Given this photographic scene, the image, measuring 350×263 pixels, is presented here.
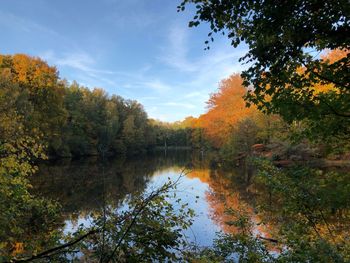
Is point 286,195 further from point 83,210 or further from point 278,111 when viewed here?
point 83,210

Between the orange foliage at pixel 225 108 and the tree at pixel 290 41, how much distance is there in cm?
3640

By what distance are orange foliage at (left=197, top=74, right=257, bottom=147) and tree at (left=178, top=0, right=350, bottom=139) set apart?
3640 centimetres

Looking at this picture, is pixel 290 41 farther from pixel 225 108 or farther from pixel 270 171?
pixel 225 108

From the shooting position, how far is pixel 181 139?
117 m

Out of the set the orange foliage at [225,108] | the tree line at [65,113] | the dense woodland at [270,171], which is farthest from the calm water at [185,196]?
the orange foliage at [225,108]

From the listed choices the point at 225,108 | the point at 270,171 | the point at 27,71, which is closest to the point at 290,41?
the point at 270,171

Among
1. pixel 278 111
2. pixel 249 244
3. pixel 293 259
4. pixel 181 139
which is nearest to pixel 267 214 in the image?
pixel 249 244

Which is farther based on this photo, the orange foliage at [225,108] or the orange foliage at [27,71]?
the orange foliage at [225,108]

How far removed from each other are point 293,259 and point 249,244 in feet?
4.55

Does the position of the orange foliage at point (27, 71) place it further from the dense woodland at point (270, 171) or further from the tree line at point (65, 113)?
the dense woodland at point (270, 171)

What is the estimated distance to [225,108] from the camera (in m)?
45.7

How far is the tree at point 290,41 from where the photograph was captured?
4434 mm

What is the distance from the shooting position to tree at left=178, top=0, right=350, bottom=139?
4.43m

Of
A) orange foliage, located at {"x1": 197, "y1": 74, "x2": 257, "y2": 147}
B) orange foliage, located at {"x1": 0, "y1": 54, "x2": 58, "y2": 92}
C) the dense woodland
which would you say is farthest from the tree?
orange foliage, located at {"x1": 197, "y1": 74, "x2": 257, "y2": 147}
